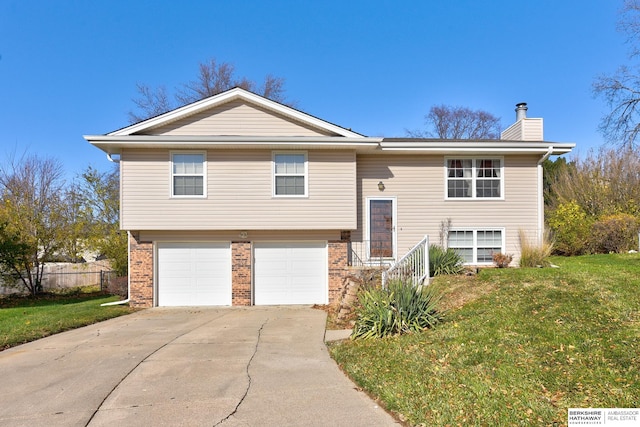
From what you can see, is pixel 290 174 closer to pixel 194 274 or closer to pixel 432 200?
pixel 194 274

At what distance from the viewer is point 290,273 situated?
43.8ft

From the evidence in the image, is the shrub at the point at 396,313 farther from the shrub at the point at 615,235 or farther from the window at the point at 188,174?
the shrub at the point at 615,235

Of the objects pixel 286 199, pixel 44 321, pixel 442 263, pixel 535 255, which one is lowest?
pixel 44 321

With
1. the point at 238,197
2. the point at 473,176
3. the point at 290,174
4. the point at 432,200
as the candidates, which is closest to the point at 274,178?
the point at 290,174

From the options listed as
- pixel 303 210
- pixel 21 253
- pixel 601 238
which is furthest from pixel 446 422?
pixel 21 253

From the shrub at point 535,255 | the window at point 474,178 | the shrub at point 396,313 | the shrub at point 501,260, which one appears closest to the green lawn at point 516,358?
the shrub at point 396,313

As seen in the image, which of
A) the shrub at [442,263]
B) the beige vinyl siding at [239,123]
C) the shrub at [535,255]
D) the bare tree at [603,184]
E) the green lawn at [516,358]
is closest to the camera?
the green lawn at [516,358]

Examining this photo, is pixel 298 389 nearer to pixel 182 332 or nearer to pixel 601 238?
pixel 182 332

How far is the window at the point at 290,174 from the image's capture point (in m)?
13.0

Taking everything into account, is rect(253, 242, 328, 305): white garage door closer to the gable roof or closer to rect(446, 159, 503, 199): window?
the gable roof

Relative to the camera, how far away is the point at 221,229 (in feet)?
42.2

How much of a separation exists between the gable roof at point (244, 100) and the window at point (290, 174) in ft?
3.66

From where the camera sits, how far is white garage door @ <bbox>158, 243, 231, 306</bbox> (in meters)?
13.2

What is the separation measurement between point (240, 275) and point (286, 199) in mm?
2806
